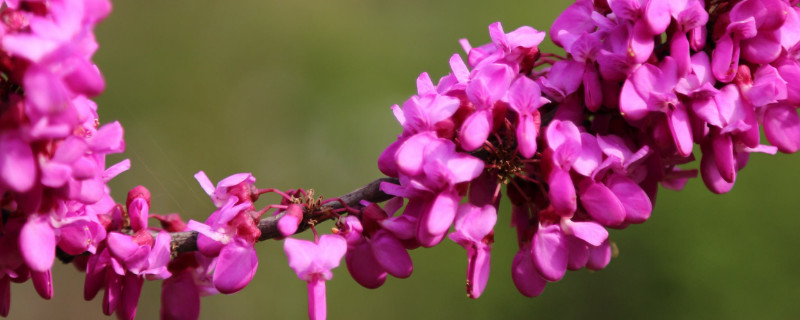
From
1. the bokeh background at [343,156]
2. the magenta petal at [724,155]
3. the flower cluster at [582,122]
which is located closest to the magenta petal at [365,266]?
the flower cluster at [582,122]

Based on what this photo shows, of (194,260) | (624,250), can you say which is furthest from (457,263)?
(194,260)

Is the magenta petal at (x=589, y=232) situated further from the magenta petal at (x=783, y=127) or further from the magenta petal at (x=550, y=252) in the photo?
the magenta petal at (x=783, y=127)

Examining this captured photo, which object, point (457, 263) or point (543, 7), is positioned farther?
point (543, 7)

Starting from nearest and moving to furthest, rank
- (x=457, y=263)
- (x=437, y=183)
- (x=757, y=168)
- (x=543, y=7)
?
(x=437, y=183) → (x=757, y=168) → (x=457, y=263) → (x=543, y=7)

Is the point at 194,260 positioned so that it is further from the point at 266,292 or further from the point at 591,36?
the point at 266,292

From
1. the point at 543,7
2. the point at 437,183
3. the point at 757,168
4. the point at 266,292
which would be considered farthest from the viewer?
the point at 543,7

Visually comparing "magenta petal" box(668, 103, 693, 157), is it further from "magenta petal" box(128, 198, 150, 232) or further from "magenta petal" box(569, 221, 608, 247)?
"magenta petal" box(128, 198, 150, 232)

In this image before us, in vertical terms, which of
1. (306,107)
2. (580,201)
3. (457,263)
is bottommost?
(457,263)
